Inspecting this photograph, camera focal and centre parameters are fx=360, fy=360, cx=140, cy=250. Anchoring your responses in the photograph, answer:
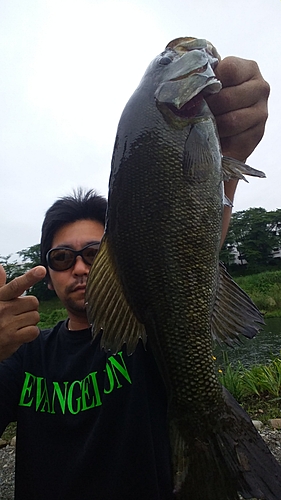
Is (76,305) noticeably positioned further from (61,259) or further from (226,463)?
(226,463)

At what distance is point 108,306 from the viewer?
1.66m

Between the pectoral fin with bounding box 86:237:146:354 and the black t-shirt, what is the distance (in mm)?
750

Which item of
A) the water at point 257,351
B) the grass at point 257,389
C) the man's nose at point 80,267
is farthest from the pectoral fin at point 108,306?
the water at point 257,351

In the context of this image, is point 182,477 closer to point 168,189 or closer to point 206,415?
point 206,415

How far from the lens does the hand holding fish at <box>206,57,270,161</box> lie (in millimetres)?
1848

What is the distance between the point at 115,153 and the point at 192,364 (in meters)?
1.05

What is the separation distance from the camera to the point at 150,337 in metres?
1.62

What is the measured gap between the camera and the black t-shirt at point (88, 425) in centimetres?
214

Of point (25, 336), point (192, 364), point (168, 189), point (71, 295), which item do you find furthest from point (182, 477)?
point (71, 295)

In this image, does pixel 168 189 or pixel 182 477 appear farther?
pixel 168 189

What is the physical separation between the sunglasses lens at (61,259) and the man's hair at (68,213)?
0.31 metres

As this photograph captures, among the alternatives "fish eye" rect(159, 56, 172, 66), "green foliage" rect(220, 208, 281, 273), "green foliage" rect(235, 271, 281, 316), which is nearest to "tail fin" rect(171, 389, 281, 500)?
"fish eye" rect(159, 56, 172, 66)

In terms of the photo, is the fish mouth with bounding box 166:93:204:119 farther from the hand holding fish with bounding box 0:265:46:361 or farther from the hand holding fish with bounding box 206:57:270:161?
the hand holding fish with bounding box 0:265:46:361

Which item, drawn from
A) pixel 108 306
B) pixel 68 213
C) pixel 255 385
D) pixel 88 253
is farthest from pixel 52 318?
pixel 108 306
